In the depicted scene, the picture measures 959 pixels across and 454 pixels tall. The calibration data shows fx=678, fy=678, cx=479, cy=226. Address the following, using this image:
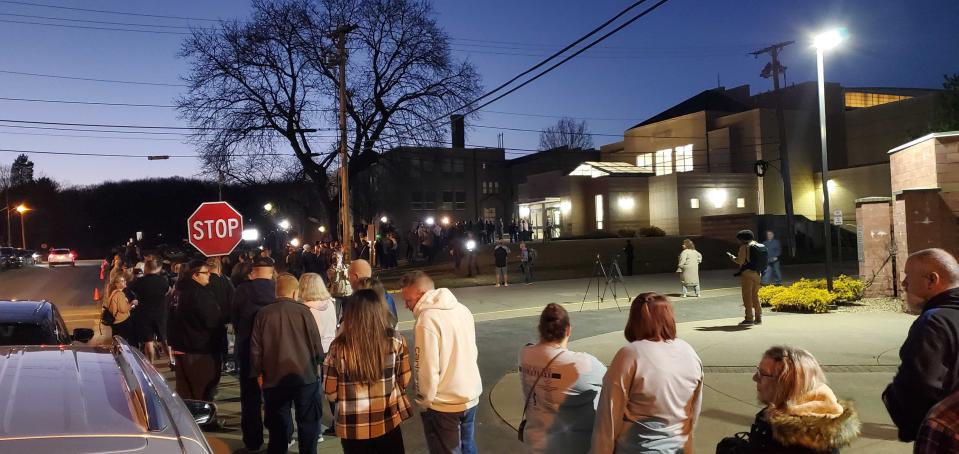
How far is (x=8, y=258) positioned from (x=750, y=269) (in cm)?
5171

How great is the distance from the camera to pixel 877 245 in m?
16.2

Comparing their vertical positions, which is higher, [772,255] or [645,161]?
[645,161]

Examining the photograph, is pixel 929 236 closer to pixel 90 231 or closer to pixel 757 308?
pixel 757 308

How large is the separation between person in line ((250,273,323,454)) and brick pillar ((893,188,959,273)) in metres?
13.9

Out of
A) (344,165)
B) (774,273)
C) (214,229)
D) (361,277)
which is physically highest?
(344,165)

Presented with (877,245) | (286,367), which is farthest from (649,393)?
(877,245)

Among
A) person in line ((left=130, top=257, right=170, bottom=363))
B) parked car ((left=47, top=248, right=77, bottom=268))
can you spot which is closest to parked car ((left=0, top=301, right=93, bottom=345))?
person in line ((left=130, top=257, right=170, bottom=363))

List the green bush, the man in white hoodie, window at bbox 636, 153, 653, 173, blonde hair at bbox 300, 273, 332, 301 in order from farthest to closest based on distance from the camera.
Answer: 1. window at bbox 636, 153, 653, 173
2. the green bush
3. blonde hair at bbox 300, 273, 332, 301
4. the man in white hoodie

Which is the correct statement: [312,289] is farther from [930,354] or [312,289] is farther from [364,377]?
[930,354]

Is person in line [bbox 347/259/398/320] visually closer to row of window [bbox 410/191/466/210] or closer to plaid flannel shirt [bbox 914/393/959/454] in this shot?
plaid flannel shirt [bbox 914/393/959/454]

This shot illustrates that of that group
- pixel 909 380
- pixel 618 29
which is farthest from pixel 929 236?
pixel 909 380

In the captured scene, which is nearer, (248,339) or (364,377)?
(364,377)

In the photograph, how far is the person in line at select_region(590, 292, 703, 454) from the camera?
363 centimetres

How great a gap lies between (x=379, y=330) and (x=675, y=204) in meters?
40.3
